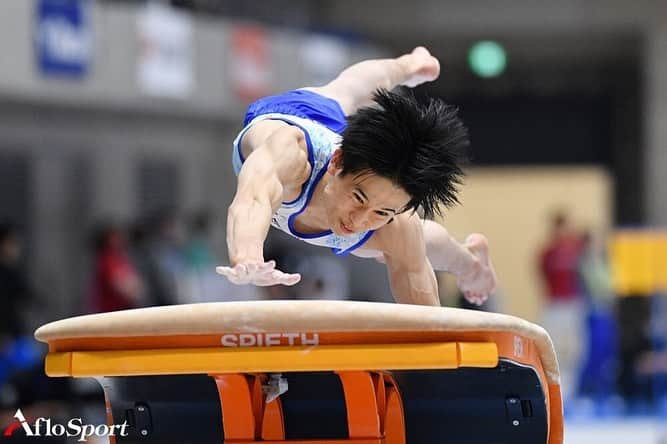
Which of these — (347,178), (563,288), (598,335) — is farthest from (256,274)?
(563,288)

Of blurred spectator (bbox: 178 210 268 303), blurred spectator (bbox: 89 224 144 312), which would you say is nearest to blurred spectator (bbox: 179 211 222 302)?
blurred spectator (bbox: 178 210 268 303)

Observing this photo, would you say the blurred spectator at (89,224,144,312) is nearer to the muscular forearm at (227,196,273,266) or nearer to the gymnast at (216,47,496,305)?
the gymnast at (216,47,496,305)

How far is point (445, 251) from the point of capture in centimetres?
412

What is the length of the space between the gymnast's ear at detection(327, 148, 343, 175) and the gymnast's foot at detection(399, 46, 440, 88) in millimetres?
992

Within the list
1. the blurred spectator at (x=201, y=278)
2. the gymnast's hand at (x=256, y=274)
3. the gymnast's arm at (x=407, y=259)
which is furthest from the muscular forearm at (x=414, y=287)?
the blurred spectator at (x=201, y=278)

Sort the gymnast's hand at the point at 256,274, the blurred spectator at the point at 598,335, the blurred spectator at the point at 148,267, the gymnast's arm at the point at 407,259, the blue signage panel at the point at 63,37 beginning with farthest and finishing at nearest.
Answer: the blurred spectator at the point at 598,335 < the blurred spectator at the point at 148,267 < the blue signage panel at the point at 63,37 < the gymnast's arm at the point at 407,259 < the gymnast's hand at the point at 256,274

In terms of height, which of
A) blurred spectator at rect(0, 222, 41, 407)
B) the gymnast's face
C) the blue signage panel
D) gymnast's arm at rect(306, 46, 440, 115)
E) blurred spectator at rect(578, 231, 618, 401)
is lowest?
blurred spectator at rect(578, 231, 618, 401)

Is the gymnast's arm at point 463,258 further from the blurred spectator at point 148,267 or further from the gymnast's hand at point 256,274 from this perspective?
the blurred spectator at point 148,267

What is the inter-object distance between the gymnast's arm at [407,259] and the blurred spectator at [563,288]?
1024 cm

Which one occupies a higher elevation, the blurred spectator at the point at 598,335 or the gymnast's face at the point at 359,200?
the gymnast's face at the point at 359,200

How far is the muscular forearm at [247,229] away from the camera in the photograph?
2.81 meters

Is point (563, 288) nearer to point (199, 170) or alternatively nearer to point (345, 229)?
point (199, 170)

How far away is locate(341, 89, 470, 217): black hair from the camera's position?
3.11 meters

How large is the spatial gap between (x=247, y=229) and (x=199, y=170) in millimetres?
12003
